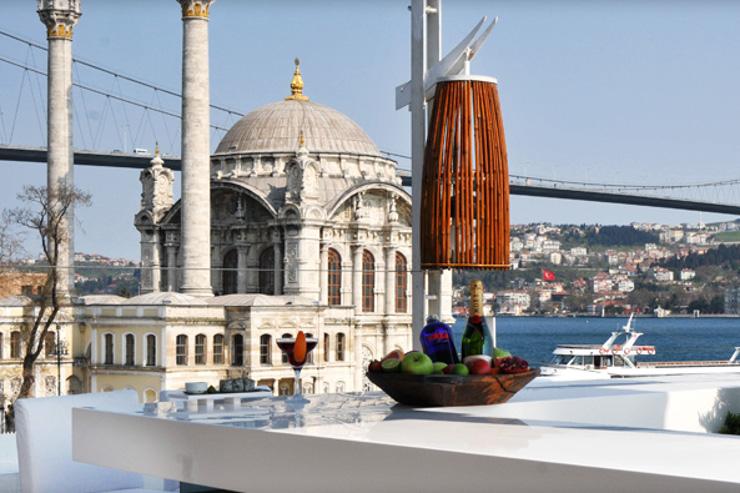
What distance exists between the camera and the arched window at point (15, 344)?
25578mm

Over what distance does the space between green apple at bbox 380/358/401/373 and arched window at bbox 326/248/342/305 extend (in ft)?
94.1

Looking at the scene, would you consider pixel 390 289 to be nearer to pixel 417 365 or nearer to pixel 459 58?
pixel 459 58

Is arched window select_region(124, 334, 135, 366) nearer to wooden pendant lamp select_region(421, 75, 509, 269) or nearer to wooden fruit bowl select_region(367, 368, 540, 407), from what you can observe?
wooden pendant lamp select_region(421, 75, 509, 269)

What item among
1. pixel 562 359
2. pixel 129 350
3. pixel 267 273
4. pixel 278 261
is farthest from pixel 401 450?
pixel 562 359

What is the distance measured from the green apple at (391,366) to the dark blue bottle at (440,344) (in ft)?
0.79

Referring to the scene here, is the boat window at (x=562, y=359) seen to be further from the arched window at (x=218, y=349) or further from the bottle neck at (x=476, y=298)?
the bottle neck at (x=476, y=298)

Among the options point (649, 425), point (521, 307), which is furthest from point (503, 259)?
point (521, 307)

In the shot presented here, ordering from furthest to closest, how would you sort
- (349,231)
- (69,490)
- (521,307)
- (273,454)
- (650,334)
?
1. (650,334)
2. (349,231)
3. (521,307)
4. (69,490)
5. (273,454)

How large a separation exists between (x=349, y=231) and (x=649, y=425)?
1149 inches

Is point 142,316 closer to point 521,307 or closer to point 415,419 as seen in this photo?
point 521,307

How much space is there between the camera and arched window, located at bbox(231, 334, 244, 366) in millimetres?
27797

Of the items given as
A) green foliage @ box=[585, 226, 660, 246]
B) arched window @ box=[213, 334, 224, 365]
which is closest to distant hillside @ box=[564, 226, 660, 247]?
green foliage @ box=[585, 226, 660, 246]

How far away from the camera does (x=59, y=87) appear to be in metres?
30.1

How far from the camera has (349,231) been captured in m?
33.7
